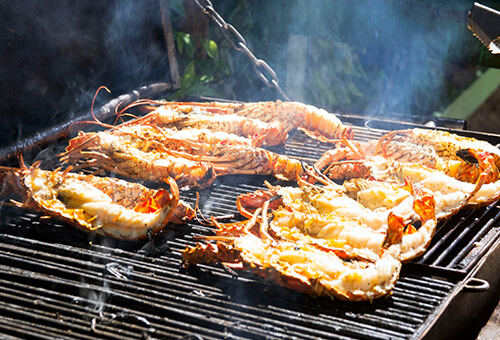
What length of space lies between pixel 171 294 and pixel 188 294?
13cm

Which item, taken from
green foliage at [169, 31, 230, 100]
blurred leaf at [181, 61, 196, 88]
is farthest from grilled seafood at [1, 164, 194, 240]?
blurred leaf at [181, 61, 196, 88]

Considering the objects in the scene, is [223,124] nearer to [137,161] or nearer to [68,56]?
[137,161]

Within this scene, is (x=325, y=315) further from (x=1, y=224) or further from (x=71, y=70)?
(x=71, y=70)

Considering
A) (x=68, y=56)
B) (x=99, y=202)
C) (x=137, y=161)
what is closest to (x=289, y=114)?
(x=137, y=161)

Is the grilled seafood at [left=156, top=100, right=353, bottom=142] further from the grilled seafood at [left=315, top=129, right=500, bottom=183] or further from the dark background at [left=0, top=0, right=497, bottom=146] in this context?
the dark background at [left=0, top=0, right=497, bottom=146]

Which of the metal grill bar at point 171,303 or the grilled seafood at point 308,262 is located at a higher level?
the grilled seafood at point 308,262

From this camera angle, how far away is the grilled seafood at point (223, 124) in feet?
21.8

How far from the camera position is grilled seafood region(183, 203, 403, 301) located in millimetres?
3598

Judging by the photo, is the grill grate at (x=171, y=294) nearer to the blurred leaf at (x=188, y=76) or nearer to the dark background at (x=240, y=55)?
the dark background at (x=240, y=55)

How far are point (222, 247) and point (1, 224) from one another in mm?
2251

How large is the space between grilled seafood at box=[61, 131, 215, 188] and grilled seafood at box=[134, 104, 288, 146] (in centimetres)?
93

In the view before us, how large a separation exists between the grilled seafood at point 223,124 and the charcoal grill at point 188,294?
2.25m

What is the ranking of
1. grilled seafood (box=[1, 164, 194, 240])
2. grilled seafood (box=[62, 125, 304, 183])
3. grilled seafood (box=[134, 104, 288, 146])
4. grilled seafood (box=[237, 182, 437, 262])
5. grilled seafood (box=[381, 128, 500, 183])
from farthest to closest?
grilled seafood (box=[134, 104, 288, 146])
grilled seafood (box=[62, 125, 304, 183])
grilled seafood (box=[381, 128, 500, 183])
grilled seafood (box=[1, 164, 194, 240])
grilled seafood (box=[237, 182, 437, 262])

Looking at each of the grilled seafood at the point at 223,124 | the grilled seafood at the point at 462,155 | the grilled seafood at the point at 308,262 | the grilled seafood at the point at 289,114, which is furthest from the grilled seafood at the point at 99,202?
the grilled seafood at the point at 462,155
